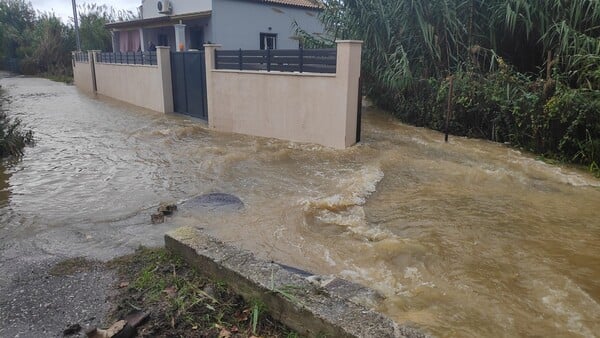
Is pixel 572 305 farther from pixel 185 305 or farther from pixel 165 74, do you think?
pixel 165 74

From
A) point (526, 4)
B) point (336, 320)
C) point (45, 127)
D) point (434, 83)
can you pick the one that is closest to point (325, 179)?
point (336, 320)

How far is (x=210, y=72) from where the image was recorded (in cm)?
1038

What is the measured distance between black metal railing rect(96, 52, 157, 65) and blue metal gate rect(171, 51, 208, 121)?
1.29m

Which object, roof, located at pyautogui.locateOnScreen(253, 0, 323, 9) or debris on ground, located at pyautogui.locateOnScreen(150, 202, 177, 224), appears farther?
roof, located at pyautogui.locateOnScreen(253, 0, 323, 9)

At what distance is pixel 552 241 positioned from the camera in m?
4.47

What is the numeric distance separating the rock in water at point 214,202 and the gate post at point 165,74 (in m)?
8.10

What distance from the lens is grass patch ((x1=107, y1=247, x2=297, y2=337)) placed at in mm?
2566

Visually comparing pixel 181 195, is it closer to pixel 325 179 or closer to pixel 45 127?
pixel 325 179

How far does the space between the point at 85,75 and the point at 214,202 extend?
18918 mm

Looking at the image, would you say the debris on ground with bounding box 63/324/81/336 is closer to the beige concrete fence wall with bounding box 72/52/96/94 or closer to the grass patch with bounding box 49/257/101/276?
the grass patch with bounding box 49/257/101/276

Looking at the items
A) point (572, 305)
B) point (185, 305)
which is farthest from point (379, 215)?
point (185, 305)

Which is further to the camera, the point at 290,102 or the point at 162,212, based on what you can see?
the point at 290,102

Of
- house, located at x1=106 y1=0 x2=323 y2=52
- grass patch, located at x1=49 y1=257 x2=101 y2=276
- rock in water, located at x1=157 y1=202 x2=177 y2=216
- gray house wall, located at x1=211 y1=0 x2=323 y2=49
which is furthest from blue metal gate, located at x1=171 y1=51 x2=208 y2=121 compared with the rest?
grass patch, located at x1=49 y1=257 x2=101 y2=276

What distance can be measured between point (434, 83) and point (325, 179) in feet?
15.9
